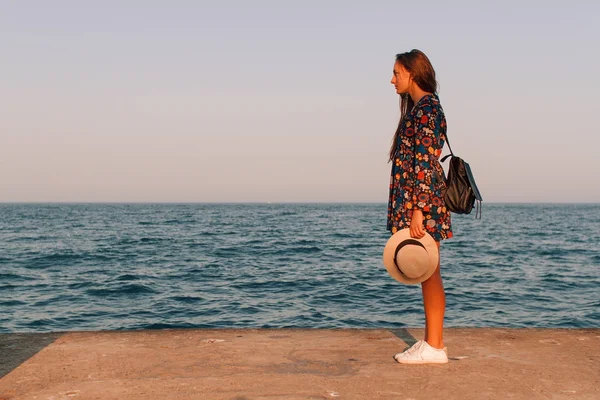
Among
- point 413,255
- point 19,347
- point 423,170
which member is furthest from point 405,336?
point 19,347

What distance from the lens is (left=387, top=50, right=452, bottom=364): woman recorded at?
12.8ft

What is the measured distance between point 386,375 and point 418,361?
1.14ft

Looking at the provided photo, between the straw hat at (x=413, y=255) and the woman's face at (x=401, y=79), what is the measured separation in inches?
37.9

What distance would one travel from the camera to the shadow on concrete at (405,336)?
4629 mm

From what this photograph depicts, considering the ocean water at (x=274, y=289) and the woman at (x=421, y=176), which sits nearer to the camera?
the woman at (x=421, y=176)

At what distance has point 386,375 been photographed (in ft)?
12.2

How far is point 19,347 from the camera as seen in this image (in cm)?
439

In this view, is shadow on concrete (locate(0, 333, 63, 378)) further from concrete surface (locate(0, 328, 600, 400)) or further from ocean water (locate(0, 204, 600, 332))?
ocean water (locate(0, 204, 600, 332))

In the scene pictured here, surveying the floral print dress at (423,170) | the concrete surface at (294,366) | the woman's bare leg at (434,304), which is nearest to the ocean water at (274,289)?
the concrete surface at (294,366)

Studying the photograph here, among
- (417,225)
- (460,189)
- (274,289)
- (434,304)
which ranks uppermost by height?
(460,189)

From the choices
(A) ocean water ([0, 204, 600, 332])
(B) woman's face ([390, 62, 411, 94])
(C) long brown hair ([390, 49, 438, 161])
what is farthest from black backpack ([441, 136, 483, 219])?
(A) ocean water ([0, 204, 600, 332])

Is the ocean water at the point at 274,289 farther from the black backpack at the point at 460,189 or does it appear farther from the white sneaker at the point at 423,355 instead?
the black backpack at the point at 460,189

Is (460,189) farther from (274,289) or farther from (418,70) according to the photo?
(274,289)

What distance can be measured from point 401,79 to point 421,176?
0.71 metres
